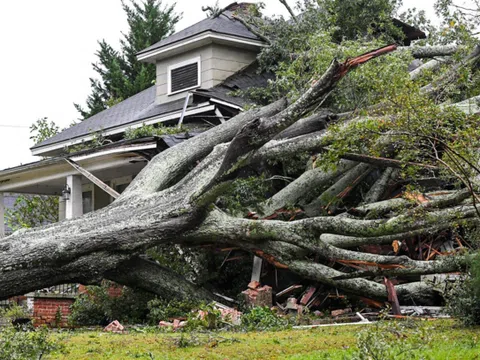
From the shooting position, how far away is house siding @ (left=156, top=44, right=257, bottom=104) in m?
19.4

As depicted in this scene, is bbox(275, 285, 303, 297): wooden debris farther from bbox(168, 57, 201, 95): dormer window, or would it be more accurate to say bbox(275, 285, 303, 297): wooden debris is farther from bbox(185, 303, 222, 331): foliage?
bbox(168, 57, 201, 95): dormer window

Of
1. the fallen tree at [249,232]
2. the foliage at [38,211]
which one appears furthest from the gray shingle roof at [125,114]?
the fallen tree at [249,232]

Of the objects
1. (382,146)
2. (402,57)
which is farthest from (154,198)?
(402,57)

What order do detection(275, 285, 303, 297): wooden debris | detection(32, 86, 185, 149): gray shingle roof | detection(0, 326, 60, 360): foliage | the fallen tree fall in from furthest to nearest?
detection(32, 86, 185, 149): gray shingle roof
detection(275, 285, 303, 297): wooden debris
the fallen tree
detection(0, 326, 60, 360): foliage

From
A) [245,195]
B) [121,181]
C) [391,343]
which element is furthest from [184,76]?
[391,343]

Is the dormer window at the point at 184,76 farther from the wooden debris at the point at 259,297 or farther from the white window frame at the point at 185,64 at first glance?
the wooden debris at the point at 259,297

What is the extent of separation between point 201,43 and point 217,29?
538mm

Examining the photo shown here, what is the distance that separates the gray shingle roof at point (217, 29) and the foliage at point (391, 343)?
11548mm

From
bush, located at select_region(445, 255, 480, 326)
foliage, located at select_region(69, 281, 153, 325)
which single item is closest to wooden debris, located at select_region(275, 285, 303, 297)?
foliage, located at select_region(69, 281, 153, 325)

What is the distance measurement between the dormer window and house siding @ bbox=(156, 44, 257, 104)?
0.36ft

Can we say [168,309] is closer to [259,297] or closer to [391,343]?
[259,297]

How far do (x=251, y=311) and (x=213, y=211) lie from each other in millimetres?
1871

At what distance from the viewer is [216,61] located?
63.7ft

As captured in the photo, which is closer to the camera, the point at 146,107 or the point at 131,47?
the point at 146,107
